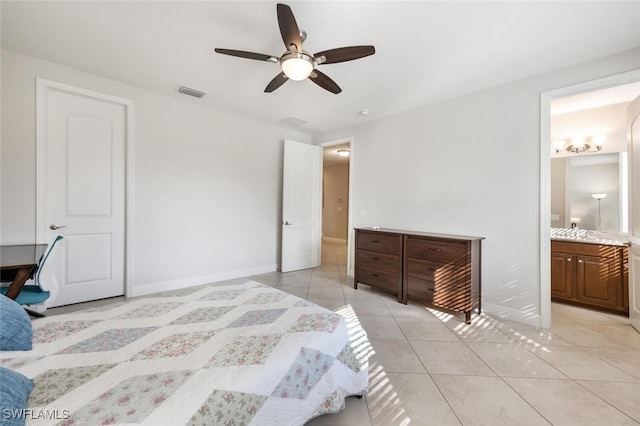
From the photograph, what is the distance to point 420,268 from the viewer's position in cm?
309

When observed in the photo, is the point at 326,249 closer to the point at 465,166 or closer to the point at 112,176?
the point at 465,166

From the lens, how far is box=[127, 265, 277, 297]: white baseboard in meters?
3.31

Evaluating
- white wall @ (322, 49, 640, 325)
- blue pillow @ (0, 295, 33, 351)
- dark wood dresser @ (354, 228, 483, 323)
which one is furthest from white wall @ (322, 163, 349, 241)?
blue pillow @ (0, 295, 33, 351)

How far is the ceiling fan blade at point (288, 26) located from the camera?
1590mm

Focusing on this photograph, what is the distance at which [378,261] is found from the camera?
11.6 feet

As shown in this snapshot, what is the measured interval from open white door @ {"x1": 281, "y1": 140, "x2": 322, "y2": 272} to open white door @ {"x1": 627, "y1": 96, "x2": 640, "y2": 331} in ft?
13.0

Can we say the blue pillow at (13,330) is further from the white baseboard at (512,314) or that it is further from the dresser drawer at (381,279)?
the white baseboard at (512,314)

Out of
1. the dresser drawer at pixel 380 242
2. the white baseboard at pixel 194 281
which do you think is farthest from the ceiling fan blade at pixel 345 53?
the white baseboard at pixel 194 281

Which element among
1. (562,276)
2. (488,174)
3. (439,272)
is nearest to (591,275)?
(562,276)

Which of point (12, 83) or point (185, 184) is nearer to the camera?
point (12, 83)

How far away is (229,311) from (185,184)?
267 centimetres

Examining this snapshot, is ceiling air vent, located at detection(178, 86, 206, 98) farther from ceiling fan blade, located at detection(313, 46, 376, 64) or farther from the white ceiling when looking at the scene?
ceiling fan blade, located at detection(313, 46, 376, 64)

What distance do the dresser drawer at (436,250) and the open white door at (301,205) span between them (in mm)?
2129

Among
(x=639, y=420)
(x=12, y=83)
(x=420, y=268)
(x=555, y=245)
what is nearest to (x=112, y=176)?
Answer: (x=12, y=83)
